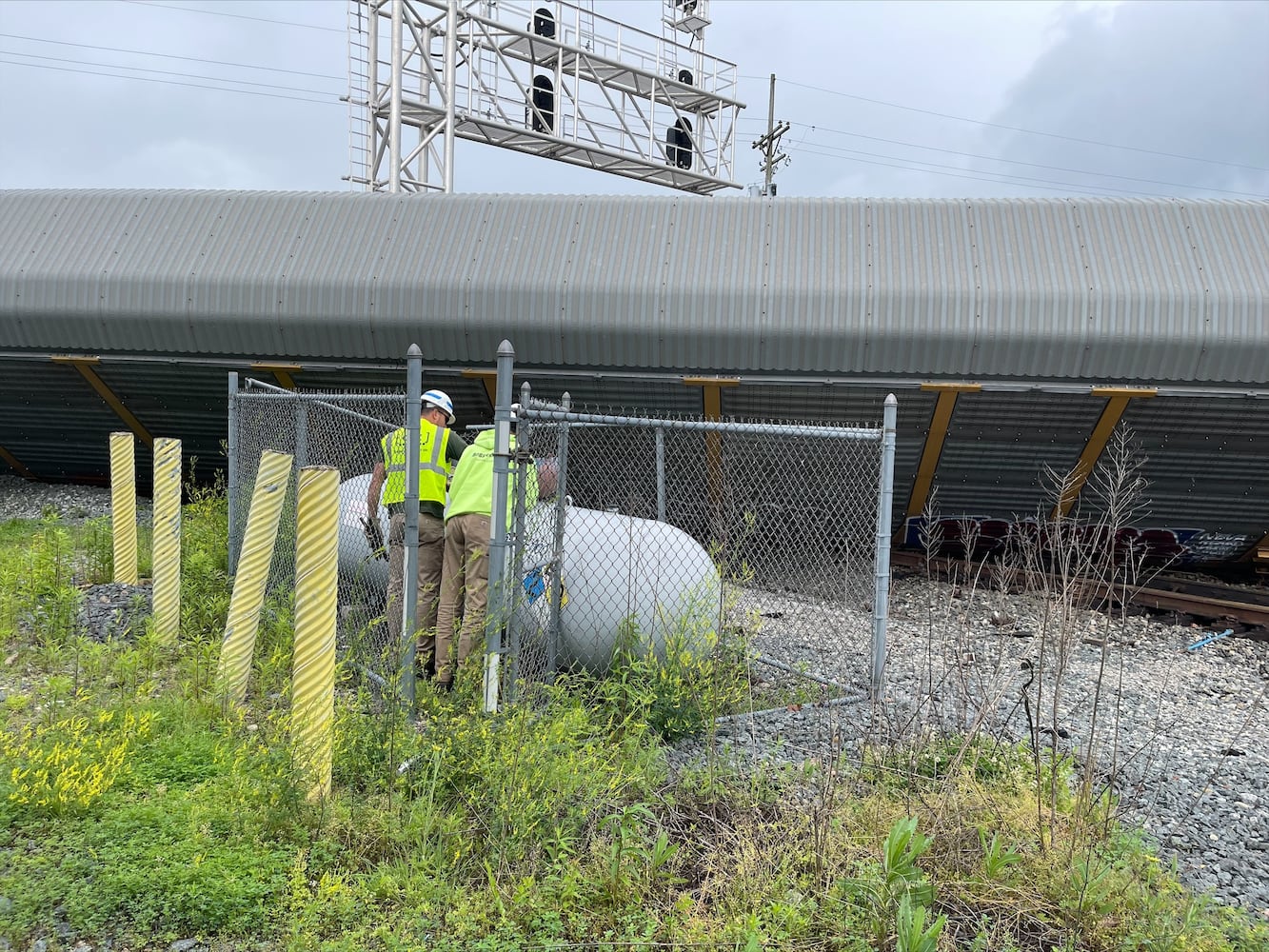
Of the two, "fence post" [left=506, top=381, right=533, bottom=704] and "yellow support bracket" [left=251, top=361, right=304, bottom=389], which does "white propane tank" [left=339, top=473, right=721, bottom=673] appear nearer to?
"fence post" [left=506, top=381, right=533, bottom=704]

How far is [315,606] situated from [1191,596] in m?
9.99

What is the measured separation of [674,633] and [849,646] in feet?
9.47

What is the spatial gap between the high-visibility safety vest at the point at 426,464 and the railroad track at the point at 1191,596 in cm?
522

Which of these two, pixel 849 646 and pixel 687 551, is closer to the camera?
pixel 687 551

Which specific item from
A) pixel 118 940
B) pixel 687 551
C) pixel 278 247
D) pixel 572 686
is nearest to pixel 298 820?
pixel 118 940

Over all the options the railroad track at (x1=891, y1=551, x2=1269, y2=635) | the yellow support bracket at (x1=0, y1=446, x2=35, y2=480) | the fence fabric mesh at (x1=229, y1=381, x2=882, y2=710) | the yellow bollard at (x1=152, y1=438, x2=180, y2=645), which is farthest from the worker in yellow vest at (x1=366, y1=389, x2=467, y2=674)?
the yellow support bracket at (x1=0, y1=446, x2=35, y2=480)

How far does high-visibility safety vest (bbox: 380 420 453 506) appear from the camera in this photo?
6.27 meters

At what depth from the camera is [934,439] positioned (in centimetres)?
1052

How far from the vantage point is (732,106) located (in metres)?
18.9

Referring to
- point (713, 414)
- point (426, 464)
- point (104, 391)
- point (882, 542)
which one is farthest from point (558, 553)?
point (104, 391)

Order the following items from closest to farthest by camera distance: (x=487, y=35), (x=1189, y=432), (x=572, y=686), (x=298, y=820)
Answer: (x=298, y=820), (x=572, y=686), (x=1189, y=432), (x=487, y=35)

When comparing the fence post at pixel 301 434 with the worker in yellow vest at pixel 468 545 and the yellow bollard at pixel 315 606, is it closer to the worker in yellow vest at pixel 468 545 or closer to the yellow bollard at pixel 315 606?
the worker in yellow vest at pixel 468 545

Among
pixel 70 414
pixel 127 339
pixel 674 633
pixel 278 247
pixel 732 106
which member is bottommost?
pixel 674 633

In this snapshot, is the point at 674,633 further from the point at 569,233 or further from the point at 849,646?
the point at 569,233
